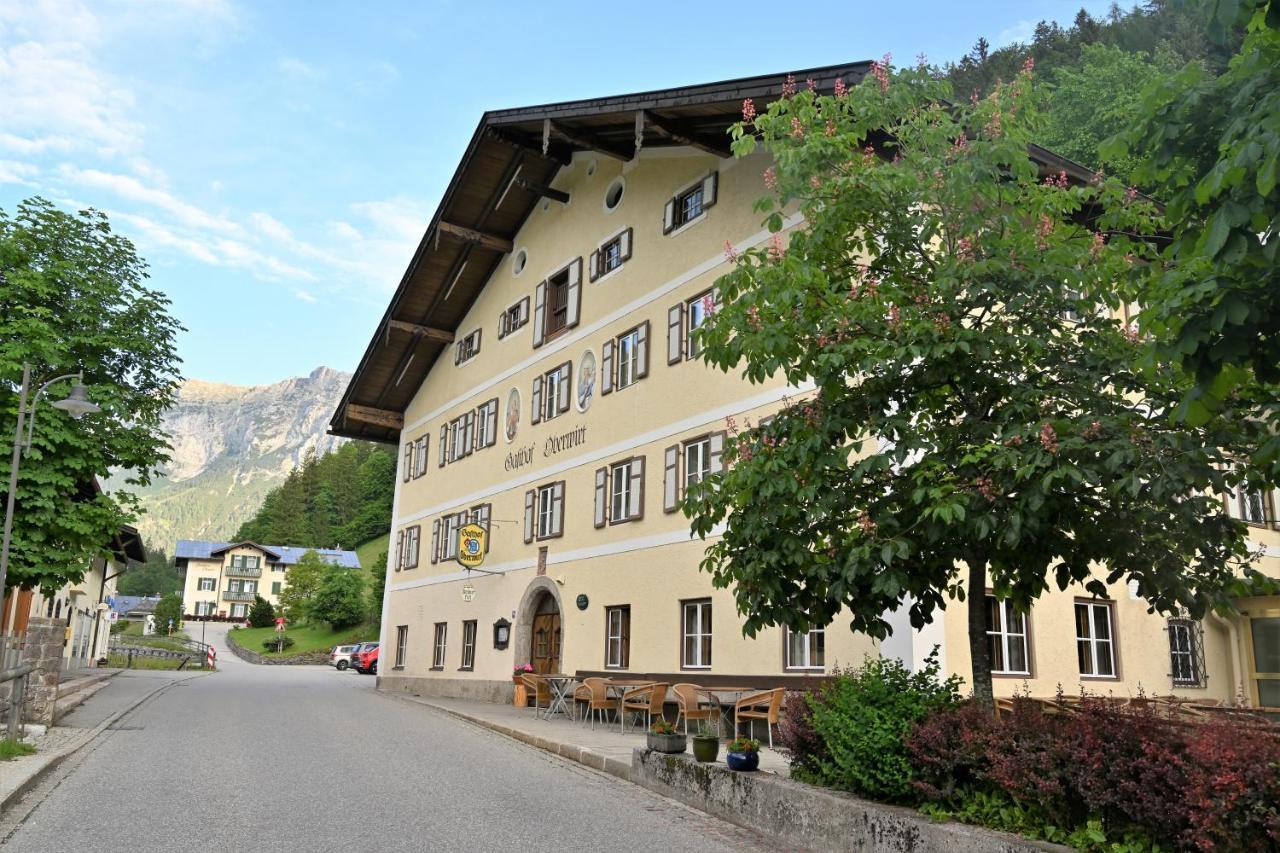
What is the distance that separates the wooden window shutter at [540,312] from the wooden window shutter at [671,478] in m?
7.43

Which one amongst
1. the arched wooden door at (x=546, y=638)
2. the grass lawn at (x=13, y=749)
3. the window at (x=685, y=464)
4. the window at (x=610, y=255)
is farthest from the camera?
the arched wooden door at (x=546, y=638)

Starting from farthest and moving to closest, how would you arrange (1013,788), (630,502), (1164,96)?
(630,502) → (1013,788) → (1164,96)

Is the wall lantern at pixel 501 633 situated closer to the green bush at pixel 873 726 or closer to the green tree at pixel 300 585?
the green bush at pixel 873 726

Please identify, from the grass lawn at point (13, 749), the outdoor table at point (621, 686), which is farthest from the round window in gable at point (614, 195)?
the grass lawn at point (13, 749)

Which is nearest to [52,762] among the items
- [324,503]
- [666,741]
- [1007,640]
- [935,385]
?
[666,741]

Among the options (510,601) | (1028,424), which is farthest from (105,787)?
(510,601)

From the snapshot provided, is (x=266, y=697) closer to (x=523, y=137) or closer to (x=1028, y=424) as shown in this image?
(x=523, y=137)

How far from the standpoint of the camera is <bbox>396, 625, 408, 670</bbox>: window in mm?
31752

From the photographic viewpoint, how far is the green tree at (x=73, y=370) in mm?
16641

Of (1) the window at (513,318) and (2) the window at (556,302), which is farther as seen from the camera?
(1) the window at (513,318)

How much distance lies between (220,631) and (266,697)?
78.4 meters

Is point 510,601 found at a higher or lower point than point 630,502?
lower

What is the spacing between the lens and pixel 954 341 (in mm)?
7336

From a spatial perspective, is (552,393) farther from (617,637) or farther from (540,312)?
(617,637)
